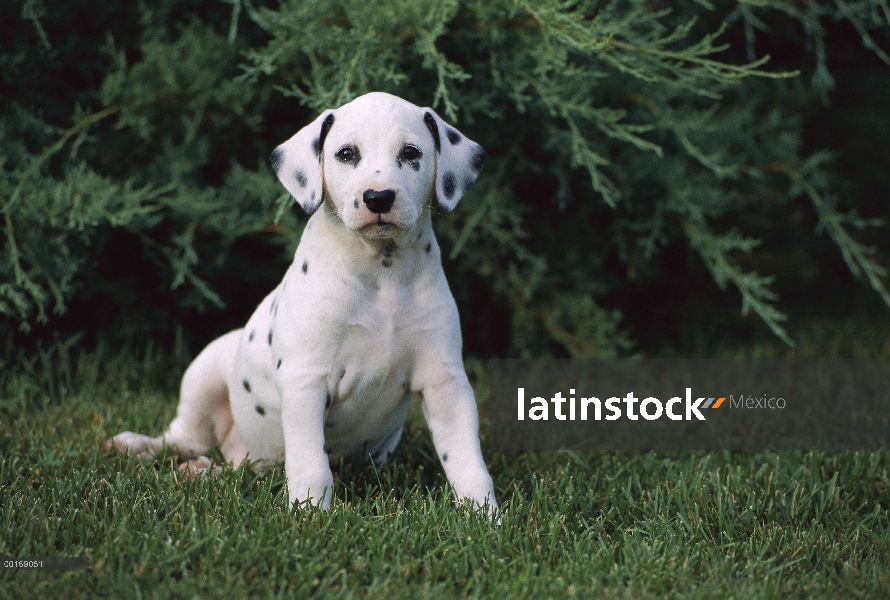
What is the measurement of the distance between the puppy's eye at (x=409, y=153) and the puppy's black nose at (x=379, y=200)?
20 cm

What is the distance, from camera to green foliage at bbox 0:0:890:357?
178 inches

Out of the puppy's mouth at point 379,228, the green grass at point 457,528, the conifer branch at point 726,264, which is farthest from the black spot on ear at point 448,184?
the conifer branch at point 726,264

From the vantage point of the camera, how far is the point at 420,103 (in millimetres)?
4801

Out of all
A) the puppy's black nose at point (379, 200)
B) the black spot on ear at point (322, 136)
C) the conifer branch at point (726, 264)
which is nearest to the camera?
the puppy's black nose at point (379, 200)

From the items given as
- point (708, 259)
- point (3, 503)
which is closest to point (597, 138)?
point (708, 259)

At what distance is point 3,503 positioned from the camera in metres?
3.15

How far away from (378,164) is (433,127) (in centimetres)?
32

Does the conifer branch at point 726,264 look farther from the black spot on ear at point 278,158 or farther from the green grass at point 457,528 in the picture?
the black spot on ear at point 278,158

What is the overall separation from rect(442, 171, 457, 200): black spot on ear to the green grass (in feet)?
3.38

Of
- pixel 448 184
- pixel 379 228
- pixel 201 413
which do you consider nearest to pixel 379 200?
pixel 379 228

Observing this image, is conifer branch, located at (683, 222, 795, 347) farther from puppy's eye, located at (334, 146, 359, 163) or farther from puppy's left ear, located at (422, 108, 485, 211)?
puppy's eye, located at (334, 146, 359, 163)

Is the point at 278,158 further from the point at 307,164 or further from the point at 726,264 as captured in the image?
the point at 726,264

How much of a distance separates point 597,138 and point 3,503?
12.3 feet

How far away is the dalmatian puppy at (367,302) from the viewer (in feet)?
9.84
